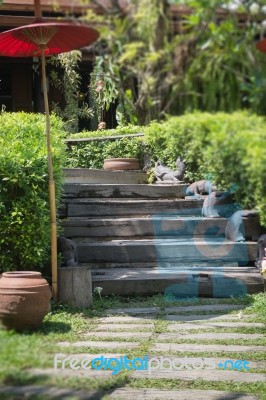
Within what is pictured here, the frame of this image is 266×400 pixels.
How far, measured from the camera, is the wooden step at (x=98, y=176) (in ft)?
33.0

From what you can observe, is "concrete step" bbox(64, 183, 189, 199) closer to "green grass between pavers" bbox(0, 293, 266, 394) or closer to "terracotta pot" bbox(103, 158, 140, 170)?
"terracotta pot" bbox(103, 158, 140, 170)

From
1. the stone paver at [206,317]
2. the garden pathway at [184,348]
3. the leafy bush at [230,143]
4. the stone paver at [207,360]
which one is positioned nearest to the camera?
the leafy bush at [230,143]

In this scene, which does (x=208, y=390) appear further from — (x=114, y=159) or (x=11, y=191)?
(x=114, y=159)

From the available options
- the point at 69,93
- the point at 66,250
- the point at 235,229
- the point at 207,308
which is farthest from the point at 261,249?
the point at 69,93

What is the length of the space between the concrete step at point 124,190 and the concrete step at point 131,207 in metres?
0.30

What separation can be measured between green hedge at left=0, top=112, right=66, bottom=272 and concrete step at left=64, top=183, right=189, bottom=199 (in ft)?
8.04

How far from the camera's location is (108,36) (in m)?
1.99

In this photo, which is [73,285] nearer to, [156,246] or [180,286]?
[180,286]

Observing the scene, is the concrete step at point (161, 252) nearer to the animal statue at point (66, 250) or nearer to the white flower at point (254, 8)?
the animal statue at point (66, 250)

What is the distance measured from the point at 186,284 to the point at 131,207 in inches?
77.1

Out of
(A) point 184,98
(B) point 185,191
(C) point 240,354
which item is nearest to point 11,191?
(C) point 240,354

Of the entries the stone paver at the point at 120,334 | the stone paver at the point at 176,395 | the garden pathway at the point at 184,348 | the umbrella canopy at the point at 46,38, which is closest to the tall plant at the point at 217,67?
the umbrella canopy at the point at 46,38

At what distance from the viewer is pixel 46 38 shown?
8.00 feet

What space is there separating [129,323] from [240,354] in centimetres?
123
